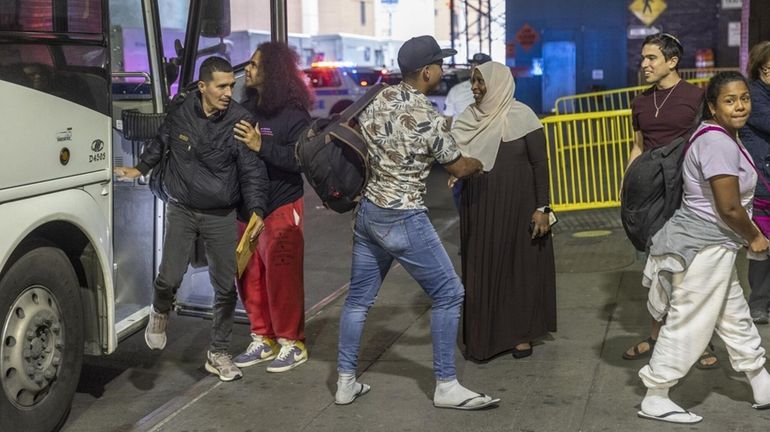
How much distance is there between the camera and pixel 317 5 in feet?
227

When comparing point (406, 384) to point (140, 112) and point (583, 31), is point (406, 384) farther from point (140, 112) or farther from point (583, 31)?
point (583, 31)

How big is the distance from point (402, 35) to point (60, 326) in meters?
76.3

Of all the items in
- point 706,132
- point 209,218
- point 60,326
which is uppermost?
point 706,132

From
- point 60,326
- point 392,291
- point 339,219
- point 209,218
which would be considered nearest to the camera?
point 60,326

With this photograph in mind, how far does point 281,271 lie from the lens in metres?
6.32

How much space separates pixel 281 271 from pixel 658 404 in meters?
2.32

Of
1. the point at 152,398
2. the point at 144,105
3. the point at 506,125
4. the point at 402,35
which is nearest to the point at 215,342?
the point at 152,398

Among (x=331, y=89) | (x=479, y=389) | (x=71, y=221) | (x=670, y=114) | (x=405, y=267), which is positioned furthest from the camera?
(x=331, y=89)

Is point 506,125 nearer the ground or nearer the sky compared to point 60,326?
nearer the sky

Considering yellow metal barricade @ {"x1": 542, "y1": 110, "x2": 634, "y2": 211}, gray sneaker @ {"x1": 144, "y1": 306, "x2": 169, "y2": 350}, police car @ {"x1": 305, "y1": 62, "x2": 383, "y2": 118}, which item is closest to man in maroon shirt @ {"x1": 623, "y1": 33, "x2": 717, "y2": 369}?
gray sneaker @ {"x1": 144, "y1": 306, "x2": 169, "y2": 350}

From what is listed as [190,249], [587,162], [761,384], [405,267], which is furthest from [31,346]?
[587,162]

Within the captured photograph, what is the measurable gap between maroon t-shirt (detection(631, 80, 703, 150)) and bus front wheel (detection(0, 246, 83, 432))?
3.22 meters

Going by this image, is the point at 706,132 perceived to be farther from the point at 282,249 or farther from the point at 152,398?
the point at 152,398

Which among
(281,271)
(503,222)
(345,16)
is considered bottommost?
(281,271)
